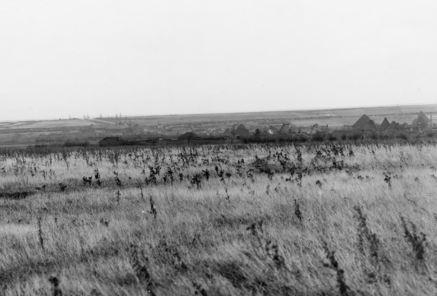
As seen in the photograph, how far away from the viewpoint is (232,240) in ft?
20.1

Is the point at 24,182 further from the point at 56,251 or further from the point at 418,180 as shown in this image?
the point at 418,180

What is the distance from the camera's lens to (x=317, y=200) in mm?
8758

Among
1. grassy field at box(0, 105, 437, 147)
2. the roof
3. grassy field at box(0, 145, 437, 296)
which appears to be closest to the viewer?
grassy field at box(0, 145, 437, 296)

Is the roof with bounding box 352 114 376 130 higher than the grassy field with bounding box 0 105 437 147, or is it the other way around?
the roof with bounding box 352 114 376 130

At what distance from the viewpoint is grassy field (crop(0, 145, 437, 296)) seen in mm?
4645

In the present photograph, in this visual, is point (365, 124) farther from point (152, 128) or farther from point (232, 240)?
point (152, 128)

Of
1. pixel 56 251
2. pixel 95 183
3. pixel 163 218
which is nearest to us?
pixel 56 251

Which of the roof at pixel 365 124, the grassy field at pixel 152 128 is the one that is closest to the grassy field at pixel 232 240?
the roof at pixel 365 124

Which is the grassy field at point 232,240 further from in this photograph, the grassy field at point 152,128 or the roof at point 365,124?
the grassy field at point 152,128

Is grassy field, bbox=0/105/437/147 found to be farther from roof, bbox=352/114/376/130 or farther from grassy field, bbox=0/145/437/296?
grassy field, bbox=0/145/437/296

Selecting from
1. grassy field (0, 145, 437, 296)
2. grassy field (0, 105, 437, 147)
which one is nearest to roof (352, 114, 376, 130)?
grassy field (0, 105, 437, 147)

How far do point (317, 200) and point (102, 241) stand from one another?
13.8 feet

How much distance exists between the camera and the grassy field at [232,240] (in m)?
4.64

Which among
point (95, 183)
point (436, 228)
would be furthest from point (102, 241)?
point (95, 183)
